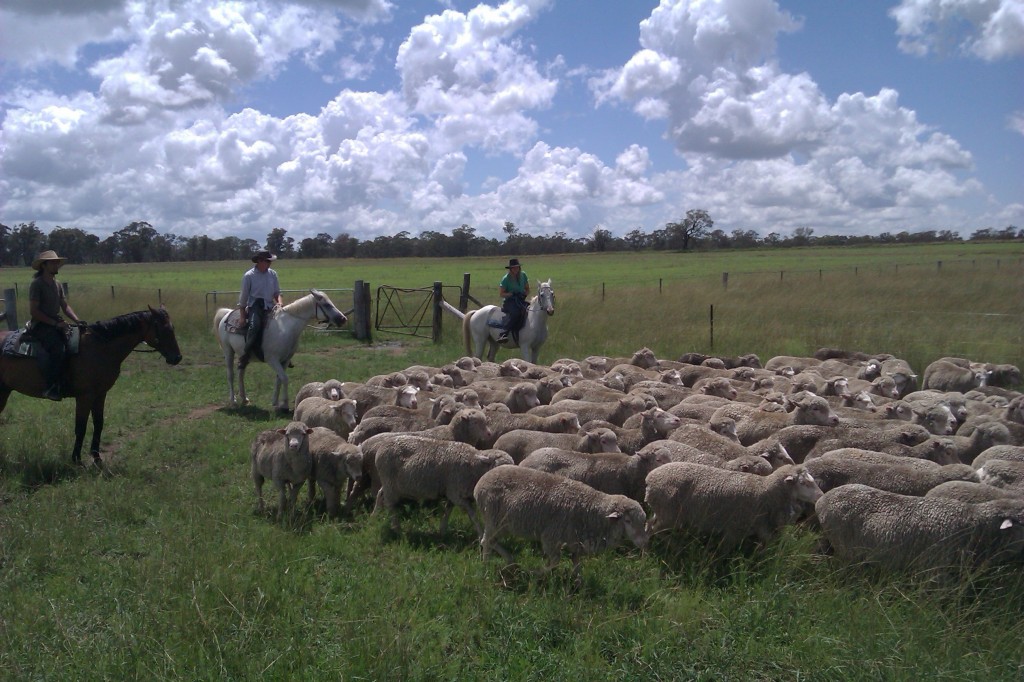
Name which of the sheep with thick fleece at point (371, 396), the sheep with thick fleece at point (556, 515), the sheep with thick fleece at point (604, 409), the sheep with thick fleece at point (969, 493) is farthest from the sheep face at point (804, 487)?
the sheep with thick fleece at point (371, 396)

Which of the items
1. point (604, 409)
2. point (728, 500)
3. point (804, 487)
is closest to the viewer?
point (804, 487)

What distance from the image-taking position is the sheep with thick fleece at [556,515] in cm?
572

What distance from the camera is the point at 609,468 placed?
7.07 meters

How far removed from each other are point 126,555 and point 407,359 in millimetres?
12360

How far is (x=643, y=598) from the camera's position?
17.9 feet

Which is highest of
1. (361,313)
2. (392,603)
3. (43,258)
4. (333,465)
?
(43,258)

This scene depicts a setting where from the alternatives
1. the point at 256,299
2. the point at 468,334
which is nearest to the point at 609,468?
the point at 256,299

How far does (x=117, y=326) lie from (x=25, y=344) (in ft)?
3.39

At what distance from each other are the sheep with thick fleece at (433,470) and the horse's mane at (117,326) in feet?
15.5

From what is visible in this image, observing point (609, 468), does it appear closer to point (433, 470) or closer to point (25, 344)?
point (433, 470)

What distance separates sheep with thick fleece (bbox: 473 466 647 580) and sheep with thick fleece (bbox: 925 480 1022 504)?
2310 mm

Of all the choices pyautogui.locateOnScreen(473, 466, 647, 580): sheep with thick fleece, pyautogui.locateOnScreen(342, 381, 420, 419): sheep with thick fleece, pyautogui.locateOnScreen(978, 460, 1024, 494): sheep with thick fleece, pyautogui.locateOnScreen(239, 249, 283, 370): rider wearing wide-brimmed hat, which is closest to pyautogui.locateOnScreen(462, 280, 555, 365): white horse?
pyautogui.locateOnScreen(239, 249, 283, 370): rider wearing wide-brimmed hat

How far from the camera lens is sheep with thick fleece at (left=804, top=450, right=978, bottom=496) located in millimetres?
6449

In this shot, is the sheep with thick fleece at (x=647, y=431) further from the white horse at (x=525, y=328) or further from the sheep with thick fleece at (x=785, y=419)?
the white horse at (x=525, y=328)
